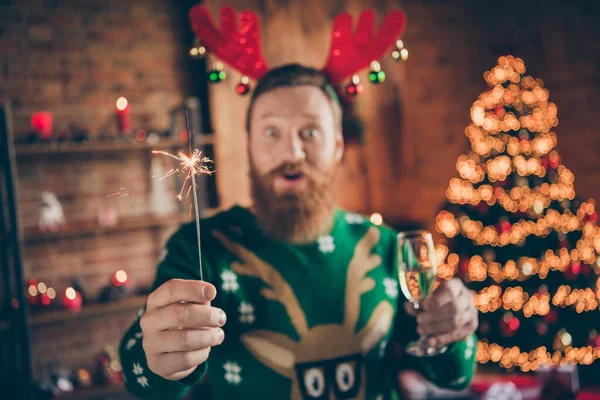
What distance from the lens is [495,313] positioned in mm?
3000

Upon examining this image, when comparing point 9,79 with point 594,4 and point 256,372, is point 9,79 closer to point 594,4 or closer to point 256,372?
point 256,372

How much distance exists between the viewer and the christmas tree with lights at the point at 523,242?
2957 millimetres

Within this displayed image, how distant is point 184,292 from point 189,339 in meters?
0.07

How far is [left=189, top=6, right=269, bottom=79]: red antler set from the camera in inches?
54.4

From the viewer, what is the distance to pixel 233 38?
1.41m

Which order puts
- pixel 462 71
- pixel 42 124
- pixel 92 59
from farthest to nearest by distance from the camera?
pixel 462 71 → pixel 92 59 → pixel 42 124

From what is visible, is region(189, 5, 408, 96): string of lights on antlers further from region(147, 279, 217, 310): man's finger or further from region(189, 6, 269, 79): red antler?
region(147, 279, 217, 310): man's finger

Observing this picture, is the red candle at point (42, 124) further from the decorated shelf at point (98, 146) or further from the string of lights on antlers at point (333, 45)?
the string of lights on antlers at point (333, 45)

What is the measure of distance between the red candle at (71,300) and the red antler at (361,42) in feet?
6.74

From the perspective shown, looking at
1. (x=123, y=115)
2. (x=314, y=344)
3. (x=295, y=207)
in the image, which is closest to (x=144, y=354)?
(x=314, y=344)

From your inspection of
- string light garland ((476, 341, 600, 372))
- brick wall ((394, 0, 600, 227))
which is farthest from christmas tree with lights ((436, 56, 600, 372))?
brick wall ((394, 0, 600, 227))

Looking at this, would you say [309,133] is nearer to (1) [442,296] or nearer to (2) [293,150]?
(2) [293,150]

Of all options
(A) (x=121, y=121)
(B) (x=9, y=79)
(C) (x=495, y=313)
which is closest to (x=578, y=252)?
(C) (x=495, y=313)

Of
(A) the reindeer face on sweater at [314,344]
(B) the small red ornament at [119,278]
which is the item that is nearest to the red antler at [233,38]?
(A) the reindeer face on sweater at [314,344]
